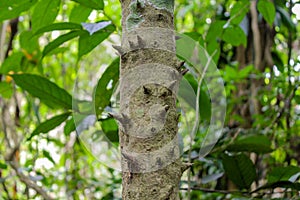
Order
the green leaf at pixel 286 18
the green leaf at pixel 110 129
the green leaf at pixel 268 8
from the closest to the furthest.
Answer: the green leaf at pixel 110 129
the green leaf at pixel 268 8
the green leaf at pixel 286 18

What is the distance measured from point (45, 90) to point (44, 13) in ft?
0.38

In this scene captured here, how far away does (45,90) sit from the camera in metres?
0.67

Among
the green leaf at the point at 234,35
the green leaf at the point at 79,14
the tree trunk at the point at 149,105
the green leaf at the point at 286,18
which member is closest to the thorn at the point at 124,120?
the tree trunk at the point at 149,105

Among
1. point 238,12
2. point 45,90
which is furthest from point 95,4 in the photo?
point 238,12

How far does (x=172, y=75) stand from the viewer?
409 millimetres

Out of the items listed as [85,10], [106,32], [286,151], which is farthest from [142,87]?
[286,151]

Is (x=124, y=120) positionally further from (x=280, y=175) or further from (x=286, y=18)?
(x=286, y=18)

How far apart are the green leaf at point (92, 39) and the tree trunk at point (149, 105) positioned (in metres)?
0.18

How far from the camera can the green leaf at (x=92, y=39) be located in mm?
604

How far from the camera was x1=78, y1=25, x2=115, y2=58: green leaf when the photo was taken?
0.60 meters

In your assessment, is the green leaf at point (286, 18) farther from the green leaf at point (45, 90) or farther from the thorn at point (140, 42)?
the thorn at point (140, 42)

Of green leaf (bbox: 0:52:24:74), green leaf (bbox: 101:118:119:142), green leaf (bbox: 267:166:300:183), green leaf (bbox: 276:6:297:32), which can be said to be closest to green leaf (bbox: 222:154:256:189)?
green leaf (bbox: 267:166:300:183)

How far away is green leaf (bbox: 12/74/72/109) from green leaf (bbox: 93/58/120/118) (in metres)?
0.06

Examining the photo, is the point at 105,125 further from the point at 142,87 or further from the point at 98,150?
the point at 142,87
